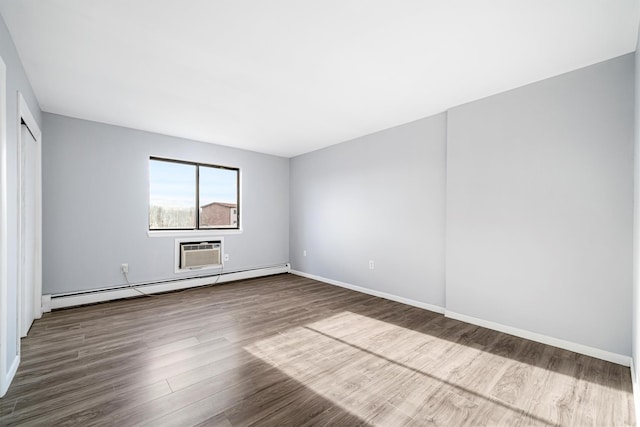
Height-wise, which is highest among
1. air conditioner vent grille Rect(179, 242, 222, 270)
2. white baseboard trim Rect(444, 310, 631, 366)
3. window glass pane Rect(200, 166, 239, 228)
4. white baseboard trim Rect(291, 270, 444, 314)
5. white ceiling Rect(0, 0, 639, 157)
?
white ceiling Rect(0, 0, 639, 157)

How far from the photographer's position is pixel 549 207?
8.36ft

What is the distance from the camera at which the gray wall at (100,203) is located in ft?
11.7

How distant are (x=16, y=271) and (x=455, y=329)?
3.97 metres

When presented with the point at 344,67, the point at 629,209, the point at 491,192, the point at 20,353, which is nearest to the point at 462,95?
the point at 491,192

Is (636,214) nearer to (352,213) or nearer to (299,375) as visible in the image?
(299,375)

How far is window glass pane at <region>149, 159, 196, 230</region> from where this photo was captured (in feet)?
14.4

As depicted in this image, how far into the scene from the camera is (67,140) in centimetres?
364

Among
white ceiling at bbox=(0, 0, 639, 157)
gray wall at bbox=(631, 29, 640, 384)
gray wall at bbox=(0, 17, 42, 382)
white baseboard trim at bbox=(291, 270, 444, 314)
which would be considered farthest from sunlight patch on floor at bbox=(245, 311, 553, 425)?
white ceiling at bbox=(0, 0, 639, 157)

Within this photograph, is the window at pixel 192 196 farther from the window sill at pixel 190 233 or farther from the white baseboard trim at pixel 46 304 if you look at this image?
the white baseboard trim at pixel 46 304

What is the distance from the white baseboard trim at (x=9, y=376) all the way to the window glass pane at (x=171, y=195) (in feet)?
7.98

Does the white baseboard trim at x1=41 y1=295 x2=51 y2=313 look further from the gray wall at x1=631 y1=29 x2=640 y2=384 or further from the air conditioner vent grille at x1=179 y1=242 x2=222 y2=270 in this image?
the gray wall at x1=631 y1=29 x2=640 y2=384

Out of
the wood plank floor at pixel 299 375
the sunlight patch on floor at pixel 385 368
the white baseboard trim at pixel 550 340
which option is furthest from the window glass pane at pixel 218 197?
the white baseboard trim at pixel 550 340

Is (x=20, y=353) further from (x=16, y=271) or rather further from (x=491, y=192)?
(x=491, y=192)

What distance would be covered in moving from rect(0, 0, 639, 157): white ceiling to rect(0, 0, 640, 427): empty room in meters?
0.02
